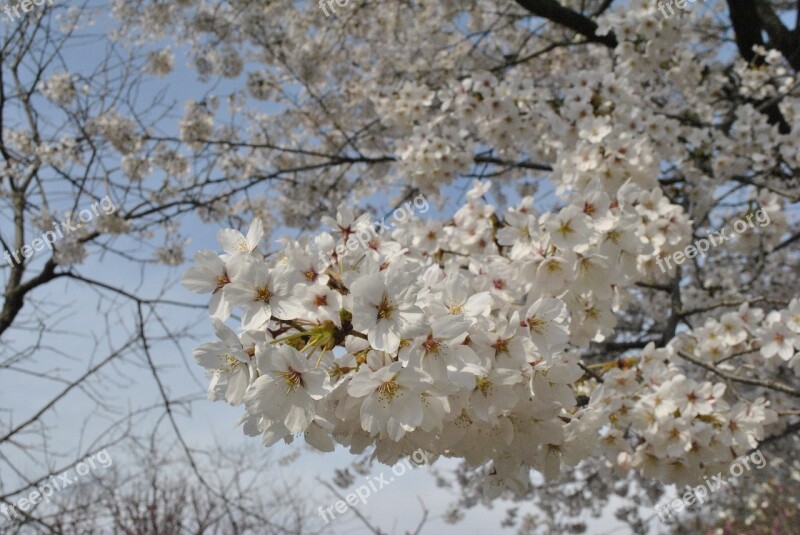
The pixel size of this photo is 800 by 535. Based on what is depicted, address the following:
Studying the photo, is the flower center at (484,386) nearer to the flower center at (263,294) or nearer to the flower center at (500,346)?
the flower center at (500,346)

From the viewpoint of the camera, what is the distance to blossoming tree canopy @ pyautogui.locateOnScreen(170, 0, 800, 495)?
114 centimetres

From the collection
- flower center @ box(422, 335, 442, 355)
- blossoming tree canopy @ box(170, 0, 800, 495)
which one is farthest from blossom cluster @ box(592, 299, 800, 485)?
flower center @ box(422, 335, 442, 355)

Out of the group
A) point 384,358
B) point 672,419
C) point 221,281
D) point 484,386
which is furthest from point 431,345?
point 672,419

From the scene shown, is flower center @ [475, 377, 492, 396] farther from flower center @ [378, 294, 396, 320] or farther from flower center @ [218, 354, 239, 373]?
flower center @ [218, 354, 239, 373]

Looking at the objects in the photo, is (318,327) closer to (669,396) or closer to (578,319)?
(578,319)

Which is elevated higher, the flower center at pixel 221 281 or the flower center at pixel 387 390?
the flower center at pixel 221 281

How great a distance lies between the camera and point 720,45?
7.39m

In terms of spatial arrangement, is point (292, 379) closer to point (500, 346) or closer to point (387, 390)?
point (387, 390)

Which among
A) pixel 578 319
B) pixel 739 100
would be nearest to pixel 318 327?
pixel 578 319

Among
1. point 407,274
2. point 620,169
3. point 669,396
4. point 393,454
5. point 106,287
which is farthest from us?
point 106,287

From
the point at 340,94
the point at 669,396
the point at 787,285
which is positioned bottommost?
the point at 669,396

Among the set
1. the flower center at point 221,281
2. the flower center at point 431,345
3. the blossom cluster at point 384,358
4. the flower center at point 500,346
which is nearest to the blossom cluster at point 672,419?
the blossom cluster at point 384,358

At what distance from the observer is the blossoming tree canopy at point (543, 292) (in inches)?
44.9

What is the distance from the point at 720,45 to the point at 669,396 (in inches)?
273
